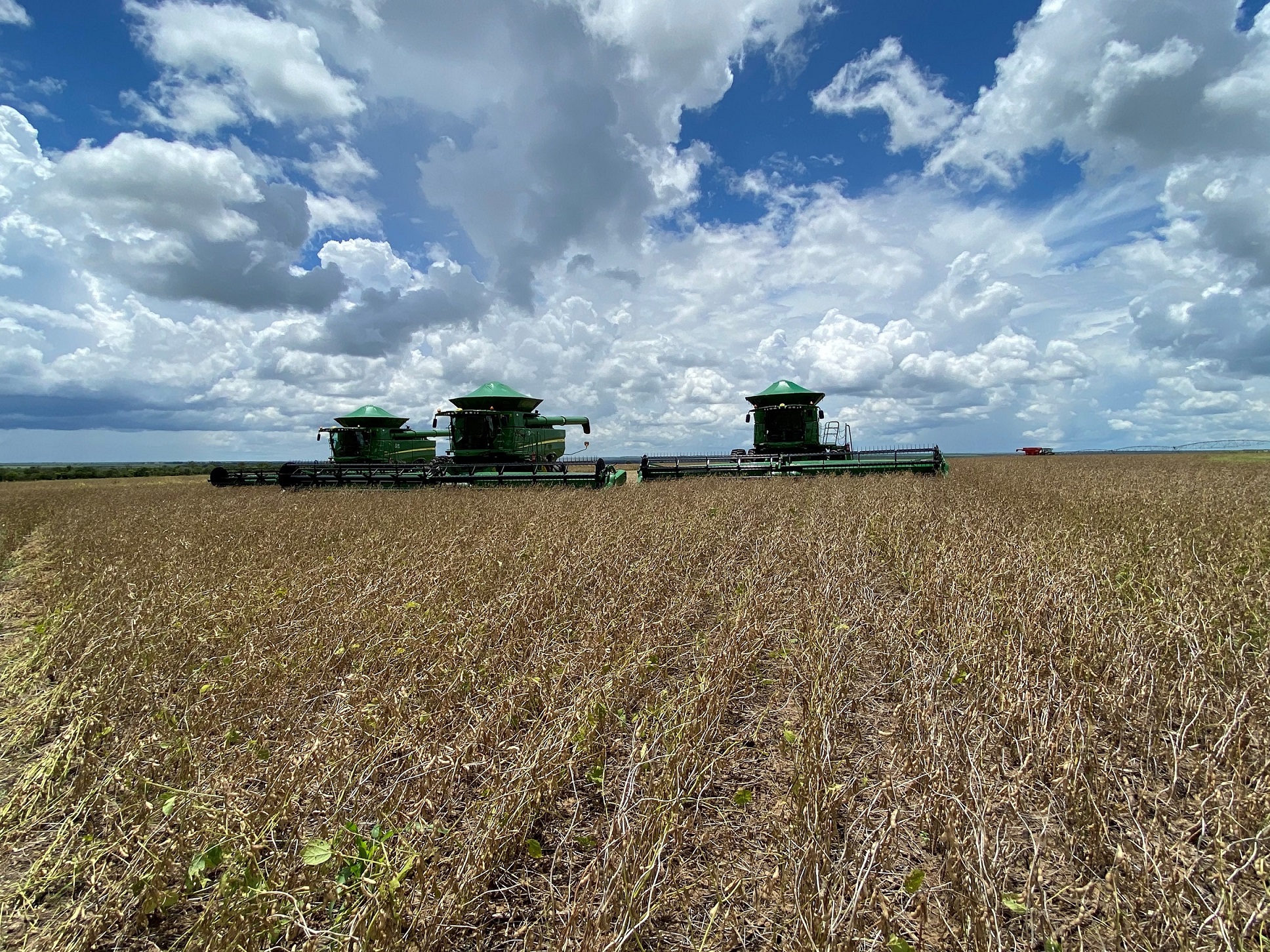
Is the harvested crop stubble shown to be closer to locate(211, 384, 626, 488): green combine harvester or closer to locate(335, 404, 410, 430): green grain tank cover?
locate(211, 384, 626, 488): green combine harvester

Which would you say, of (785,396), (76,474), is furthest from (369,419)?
(76,474)

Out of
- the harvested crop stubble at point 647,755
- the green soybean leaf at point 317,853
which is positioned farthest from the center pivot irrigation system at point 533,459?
the green soybean leaf at point 317,853

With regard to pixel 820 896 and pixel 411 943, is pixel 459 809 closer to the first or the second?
pixel 411 943

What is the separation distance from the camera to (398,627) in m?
4.56

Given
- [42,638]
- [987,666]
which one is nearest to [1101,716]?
[987,666]

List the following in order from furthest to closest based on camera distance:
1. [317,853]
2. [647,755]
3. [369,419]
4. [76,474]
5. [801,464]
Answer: [76,474]
[369,419]
[801,464]
[647,755]
[317,853]

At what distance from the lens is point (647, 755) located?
8.72 ft

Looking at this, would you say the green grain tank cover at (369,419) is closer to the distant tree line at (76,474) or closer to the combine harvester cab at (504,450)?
the combine harvester cab at (504,450)

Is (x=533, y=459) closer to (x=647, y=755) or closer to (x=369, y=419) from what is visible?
(x=369, y=419)

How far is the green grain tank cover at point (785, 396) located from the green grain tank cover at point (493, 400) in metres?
8.40

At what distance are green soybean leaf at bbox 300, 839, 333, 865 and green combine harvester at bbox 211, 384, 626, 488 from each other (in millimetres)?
14219

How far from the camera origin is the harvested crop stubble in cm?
182

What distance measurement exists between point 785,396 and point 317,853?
66.8 feet

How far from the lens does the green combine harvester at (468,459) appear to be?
16.8 meters
